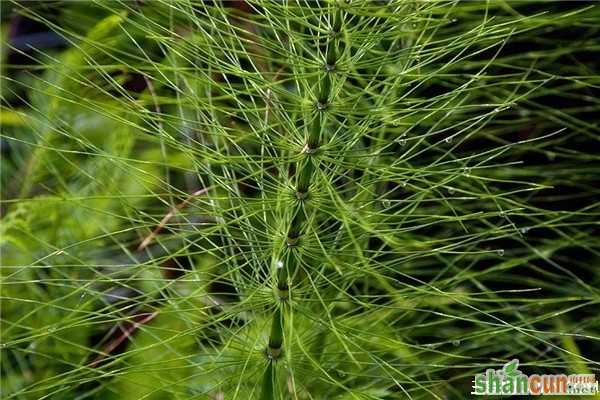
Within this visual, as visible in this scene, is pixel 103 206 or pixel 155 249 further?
pixel 155 249

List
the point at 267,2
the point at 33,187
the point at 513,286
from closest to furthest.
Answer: the point at 267,2, the point at 513,286, the point at 33,187

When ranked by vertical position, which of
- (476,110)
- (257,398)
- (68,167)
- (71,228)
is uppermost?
(476,110)

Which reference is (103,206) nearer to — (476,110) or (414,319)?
(414,319)

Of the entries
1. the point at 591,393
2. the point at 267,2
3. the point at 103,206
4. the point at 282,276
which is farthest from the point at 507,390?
the point at 103,206

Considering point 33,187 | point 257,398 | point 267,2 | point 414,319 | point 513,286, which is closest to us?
point 267,2

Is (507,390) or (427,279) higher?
(427,279)
